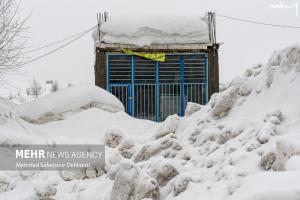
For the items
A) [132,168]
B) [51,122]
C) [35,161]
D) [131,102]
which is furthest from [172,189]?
[131,102]

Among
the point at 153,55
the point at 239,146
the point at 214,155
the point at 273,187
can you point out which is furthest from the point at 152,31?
the point at 273,187

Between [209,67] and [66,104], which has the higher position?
[209,67]

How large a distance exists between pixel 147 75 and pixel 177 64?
116cm

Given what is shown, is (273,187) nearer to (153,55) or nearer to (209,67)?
(153,55)

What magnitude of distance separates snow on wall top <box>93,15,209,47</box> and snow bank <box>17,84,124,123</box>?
2.67 m

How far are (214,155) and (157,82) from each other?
9.22 metres

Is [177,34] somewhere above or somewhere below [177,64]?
above

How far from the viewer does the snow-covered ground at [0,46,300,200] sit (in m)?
3.82

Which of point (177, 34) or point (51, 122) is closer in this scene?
point (51, 122)

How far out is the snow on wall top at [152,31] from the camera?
13.8m

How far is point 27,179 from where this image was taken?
6789mm

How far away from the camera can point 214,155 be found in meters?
5.05

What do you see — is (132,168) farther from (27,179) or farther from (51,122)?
(51,122)

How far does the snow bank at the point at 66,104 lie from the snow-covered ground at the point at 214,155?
1.93m
